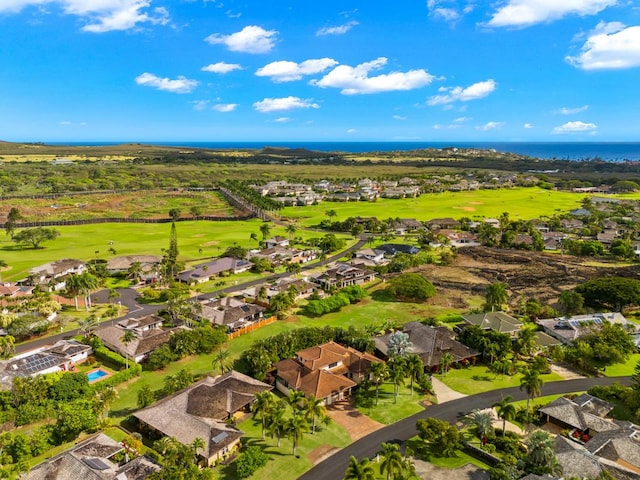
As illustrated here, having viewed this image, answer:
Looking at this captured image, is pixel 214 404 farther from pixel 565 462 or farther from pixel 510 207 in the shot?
pixel 510 207

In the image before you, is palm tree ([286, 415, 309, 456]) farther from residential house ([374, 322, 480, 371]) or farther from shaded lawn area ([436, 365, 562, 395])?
shaded lawn area ([436, 365, 562, 395])

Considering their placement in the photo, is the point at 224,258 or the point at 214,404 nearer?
the point at 214,404

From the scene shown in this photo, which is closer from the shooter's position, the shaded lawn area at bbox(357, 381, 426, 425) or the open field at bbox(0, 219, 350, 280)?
the shaded lawn area at bbox(357, 381, 426, 425)

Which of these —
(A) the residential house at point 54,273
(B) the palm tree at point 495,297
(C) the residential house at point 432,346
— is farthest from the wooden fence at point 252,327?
(A) the residential house at point 54,273

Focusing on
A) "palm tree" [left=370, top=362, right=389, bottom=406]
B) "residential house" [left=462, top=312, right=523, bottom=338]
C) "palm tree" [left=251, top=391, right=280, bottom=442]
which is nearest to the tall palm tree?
"palm tree" [left=251, top=391, right=280, bottom=442]

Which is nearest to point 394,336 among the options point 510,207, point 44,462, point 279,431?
point 279,431

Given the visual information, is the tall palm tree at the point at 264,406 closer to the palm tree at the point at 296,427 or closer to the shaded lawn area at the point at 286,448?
the shaded lawn area at the point at 286,448
